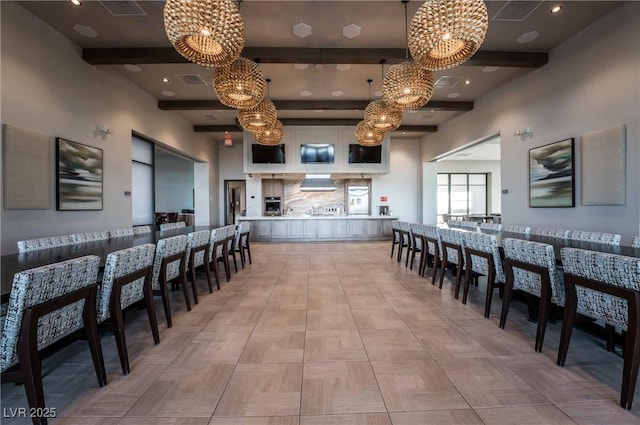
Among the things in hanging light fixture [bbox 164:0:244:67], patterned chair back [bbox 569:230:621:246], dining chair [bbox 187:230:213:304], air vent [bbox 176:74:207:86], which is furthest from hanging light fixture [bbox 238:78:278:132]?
patterned chair back [bbox 569:230:621:246]

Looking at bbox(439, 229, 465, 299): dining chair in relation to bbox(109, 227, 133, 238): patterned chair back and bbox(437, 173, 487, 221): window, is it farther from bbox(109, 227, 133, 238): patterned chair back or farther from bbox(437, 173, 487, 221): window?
bbox(437, 173, 487, 221): window

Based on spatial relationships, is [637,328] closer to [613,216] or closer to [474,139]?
[613,216]

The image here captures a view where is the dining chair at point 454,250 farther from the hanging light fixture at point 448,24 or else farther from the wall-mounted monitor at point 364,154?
the wall-mounted monitor at point 364,154

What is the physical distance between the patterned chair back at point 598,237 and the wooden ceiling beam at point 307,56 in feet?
9.83

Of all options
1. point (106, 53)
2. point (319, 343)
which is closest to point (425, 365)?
point (319, 343)

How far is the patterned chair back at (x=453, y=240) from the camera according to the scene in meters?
3.42

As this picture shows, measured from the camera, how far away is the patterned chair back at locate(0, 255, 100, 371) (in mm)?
1285

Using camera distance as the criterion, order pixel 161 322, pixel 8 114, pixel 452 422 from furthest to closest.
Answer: pixel 8 114 → pixel 161 322 → pixel 452 422

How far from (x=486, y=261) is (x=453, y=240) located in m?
0.71

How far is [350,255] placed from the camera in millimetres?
6477

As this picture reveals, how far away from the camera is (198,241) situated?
3.43m

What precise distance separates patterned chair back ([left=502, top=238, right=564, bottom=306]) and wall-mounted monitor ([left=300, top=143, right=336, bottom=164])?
6678 millimetres

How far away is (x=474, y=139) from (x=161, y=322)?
24.6 ft

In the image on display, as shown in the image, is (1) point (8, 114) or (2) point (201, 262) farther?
(2) point (201, 262)
